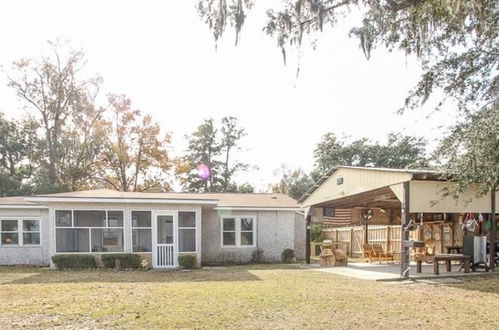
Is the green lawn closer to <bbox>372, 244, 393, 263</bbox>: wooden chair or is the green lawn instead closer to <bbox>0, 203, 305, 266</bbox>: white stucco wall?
<bbox>0, 203, 305, 266</bbox>: white stucco wall

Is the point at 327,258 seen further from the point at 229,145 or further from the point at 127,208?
the point at 229,145

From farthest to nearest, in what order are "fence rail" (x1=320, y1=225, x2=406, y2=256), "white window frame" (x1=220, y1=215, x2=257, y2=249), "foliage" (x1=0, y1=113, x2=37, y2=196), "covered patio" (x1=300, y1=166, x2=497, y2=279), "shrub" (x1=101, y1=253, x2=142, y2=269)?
1. "foliage" (x1=0, y1=113, x2=37, y2=196)
2. "white window frame" (x1=220, y1=215, x2=257, y2=249)
3. "fence rail" (x1=320, y1=225, x2=406, y2=256)
4. "shrub" (x1=101, y1=253, x2=142, y2=269)
5. "covered patio" (x1=300, y1=166, x2=497, y2=279)

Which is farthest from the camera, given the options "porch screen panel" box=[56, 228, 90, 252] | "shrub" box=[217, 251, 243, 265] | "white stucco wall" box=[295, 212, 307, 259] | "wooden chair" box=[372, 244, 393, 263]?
"white stucco wall" box=[295, 212, 307, 259]

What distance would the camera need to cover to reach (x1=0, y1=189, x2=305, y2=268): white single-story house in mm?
16141

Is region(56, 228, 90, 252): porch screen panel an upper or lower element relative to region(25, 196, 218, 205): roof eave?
lower

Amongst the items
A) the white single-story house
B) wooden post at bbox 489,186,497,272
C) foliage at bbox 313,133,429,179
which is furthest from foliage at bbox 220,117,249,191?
wooden post at bbox 489,186,497,272

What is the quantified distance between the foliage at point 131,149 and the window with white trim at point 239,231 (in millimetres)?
13363

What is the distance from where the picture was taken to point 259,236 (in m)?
19.6

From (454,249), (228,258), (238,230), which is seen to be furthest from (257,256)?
(454,249)

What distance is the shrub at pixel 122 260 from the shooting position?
15.6 metres

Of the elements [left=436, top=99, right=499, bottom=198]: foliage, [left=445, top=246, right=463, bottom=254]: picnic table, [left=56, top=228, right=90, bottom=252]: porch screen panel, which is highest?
[left=436, top=99, right=499, bottom=198]: foliage

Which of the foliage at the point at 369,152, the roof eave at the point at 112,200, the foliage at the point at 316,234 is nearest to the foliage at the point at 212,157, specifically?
the foliage at the point at 369,152

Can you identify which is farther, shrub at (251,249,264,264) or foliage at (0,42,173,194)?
foliage at (0,42,173,194)

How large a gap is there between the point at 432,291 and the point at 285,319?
4.55 meters
